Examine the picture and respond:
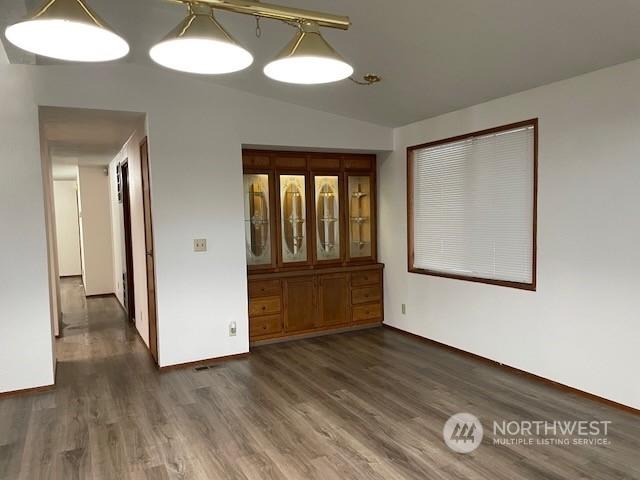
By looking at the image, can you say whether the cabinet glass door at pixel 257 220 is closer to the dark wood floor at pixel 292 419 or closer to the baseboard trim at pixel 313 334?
the baseboard trim at pixel 313 334

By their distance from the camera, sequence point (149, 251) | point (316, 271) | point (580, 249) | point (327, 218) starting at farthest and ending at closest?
point (327, 218) < point (316, 271) < point (149, 251) < point (580, 249)

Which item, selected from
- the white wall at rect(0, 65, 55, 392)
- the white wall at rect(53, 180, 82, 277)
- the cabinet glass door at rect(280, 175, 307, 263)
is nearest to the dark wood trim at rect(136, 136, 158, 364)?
the white wall at rect(0, 65, 55, 392)

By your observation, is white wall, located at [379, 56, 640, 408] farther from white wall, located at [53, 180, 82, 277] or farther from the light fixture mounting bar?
white wall, located at [53, 180, 82, 277]

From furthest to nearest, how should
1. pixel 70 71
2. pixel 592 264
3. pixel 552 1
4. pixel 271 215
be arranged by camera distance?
pixel 271 215
pixel 70 71
pixel 592 264
pixel 552 1

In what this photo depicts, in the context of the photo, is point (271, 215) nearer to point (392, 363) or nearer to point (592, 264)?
point (392, 363)

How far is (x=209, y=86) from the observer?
13.9ft

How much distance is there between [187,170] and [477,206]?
2.65m

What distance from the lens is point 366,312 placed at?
546cm

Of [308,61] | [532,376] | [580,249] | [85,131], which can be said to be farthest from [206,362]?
[308,61]

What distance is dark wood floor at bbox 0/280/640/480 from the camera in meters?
2.51

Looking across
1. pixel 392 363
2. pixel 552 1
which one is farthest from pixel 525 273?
pixel 552 1

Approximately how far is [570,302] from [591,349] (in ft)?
1.15

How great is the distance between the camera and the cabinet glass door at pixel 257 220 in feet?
16.2

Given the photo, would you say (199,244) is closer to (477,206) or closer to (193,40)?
(477,206)
